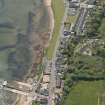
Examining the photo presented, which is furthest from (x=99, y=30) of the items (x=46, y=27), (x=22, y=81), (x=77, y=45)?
(x=22, y=81)

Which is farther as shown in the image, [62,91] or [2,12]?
[2,12]

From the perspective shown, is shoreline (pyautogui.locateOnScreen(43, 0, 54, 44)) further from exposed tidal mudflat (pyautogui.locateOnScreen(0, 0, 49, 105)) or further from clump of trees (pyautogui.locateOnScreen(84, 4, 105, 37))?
clump of trees (pyautogui.locateOnScreen(84, 4, 105, 37))

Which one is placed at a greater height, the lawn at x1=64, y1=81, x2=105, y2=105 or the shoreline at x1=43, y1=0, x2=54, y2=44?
the shoreline at x1=43, y1=0, x2=54, y2=44

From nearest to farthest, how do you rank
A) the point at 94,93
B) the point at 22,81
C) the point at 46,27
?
1. the point at 94,93
2. the point at 22,81
3. the point at 46,27

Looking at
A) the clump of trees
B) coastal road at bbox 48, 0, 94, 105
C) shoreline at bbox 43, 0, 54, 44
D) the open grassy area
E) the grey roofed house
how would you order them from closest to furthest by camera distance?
coastal road at bbox 48, 0, 94, 105 < the grey roofed house < the open grassy area < the clump of trees < shoreline at bbox 43, 0, 54, 44

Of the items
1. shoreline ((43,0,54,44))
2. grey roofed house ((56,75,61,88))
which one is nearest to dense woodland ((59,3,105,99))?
grey roofed house ((56,75,61,88))

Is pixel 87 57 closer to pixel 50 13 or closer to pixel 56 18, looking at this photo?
pixel 56 18

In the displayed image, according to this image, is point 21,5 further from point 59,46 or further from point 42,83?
point 42,83
